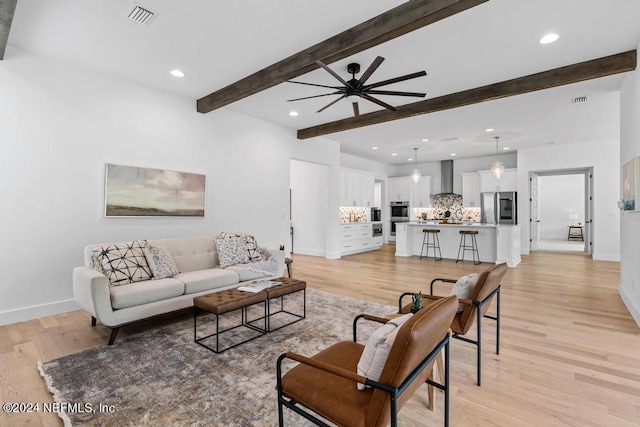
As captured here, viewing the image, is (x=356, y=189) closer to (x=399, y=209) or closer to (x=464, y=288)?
(x=399, y=209)

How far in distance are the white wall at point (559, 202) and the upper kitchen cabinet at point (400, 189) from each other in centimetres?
544

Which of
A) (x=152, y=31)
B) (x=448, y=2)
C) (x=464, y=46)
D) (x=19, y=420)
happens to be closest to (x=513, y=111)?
(x=464, y=46)

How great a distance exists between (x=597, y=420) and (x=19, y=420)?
11.8 feet

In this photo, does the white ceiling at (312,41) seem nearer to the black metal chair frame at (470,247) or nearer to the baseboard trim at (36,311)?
the baseboard trim at (36,311)

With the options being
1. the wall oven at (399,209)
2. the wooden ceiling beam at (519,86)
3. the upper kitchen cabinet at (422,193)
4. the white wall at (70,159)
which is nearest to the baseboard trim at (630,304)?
the wooden ceiling beam at (519,86)

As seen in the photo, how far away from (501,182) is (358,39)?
8218 millimetres


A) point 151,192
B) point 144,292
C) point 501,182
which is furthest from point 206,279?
point 501,182

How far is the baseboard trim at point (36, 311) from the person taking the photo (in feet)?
11.6

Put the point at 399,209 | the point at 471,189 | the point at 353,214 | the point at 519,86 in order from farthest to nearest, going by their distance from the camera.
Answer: the point at 399,209, the point at 471,189, the point at 353,214, the point at 519,86

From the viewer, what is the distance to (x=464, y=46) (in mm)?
3486

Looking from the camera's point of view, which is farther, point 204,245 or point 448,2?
point 204,245

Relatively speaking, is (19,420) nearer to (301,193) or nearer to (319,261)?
(319,261)

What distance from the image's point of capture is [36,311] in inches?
147

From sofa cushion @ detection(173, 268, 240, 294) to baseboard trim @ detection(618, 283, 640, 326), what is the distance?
189 inches
